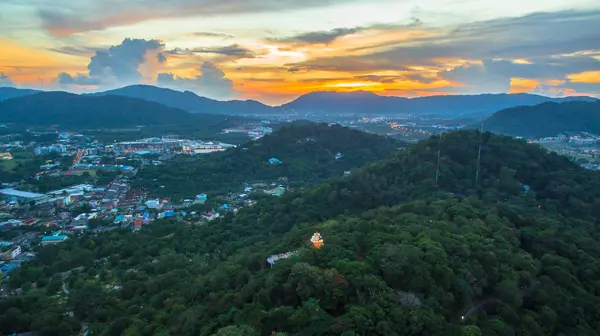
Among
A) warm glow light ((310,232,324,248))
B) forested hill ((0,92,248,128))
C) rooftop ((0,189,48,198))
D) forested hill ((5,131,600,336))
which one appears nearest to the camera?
forested hill ((5,131,600,336))

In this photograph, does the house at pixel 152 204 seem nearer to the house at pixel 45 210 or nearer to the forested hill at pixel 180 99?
the house at pixel 45 210

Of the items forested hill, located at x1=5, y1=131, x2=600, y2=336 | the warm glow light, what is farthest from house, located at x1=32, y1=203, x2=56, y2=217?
the warm glow light

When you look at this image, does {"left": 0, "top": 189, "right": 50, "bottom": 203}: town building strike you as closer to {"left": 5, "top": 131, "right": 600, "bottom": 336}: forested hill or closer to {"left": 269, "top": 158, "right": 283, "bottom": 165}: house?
{"left": 5, "top": 131, "right": 600, "bottom": 336}: forested hill

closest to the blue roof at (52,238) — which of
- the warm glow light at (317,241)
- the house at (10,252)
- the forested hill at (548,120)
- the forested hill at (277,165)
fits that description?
the house at (10,252)

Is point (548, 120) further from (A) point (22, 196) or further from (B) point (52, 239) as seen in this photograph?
(A) point (22, 196)

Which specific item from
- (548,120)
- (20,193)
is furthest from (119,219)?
(548,120)
